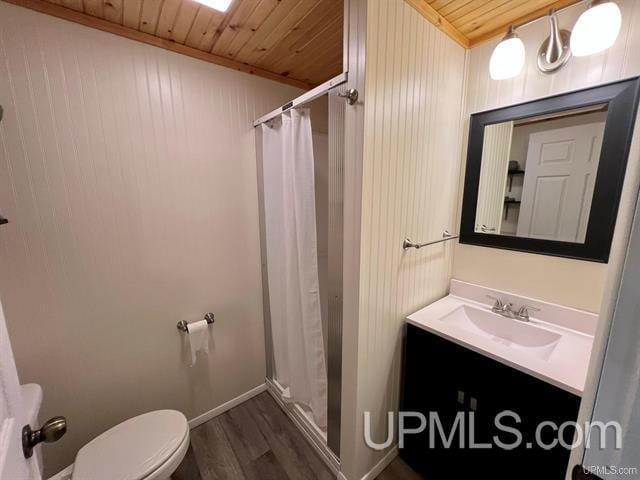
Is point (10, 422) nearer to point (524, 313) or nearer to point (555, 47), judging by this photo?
point (524, 313)

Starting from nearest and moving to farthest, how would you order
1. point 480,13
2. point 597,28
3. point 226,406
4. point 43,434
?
point 43,434 < point 597,28 < point 480,13 < point 226,406

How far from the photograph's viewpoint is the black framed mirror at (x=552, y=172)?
1119 millimetres

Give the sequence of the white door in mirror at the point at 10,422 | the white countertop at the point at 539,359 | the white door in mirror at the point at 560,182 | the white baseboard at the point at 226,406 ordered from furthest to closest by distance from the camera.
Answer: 1. the white baseboard at the point at 226,406
2. the white door in mirror at the point at 560,182
3. the white countertop at the point at 539,359
4. the white door in mirror at the point at 10,422

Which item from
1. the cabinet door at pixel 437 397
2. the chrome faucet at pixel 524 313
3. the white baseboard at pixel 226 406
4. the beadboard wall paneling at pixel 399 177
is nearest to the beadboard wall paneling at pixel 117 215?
the white baseboard at pixel 226 406

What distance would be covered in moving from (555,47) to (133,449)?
268 centimetres

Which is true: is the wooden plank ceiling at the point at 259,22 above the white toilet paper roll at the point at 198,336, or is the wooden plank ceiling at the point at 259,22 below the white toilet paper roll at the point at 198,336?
above

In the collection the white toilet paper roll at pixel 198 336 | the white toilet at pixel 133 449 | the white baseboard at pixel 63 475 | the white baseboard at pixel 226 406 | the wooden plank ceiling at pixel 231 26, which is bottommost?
the white baseboard at pixel 226 406

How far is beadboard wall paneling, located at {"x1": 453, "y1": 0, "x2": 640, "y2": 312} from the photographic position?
3.52 ft

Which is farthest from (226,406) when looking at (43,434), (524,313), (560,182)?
(560,182)

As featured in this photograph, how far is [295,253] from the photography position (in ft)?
5.22

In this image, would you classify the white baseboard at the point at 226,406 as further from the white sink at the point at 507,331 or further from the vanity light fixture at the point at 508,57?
the vanity light fixture at the point at 508,57

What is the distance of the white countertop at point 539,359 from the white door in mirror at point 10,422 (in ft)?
4.52

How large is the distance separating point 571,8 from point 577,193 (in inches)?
32.0

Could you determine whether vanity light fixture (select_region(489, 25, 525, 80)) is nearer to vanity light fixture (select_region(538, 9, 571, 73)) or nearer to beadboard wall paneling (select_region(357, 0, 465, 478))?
vanity light fixture (select_region(538, 9, 571, 73))
